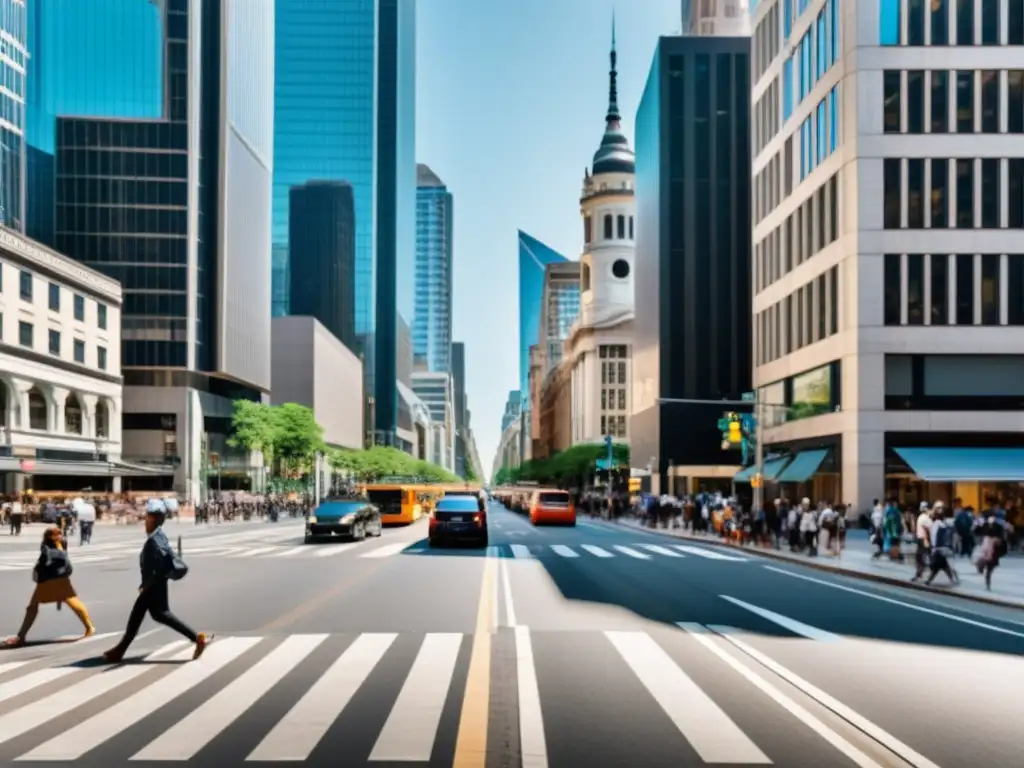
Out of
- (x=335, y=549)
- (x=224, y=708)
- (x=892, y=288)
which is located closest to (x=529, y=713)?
(x=224, y=708)

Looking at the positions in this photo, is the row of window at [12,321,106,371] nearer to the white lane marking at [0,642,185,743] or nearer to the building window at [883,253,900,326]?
the building window at [883,253,900,326]

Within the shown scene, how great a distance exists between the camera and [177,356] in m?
106

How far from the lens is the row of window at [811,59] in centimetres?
5872

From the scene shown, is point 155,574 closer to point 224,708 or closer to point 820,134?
point 224,708

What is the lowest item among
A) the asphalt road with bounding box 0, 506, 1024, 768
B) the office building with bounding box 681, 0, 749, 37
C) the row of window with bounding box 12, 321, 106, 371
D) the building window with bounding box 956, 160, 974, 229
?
the asphalt road with bounding box 0, 506, 1024, 768

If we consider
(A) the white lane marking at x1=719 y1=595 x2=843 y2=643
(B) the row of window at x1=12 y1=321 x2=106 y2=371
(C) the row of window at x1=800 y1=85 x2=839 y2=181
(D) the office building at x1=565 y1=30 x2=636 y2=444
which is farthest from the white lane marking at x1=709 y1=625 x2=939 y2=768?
(D) the office building at x1=565 y1=30 x2=636 y2=444

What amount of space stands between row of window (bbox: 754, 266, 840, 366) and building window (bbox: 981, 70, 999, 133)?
9.54m

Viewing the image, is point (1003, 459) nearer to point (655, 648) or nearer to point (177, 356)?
point (655, 648)

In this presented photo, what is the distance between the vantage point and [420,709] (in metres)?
10.1

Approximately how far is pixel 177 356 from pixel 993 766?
103m

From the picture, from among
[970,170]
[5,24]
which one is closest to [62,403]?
[5,24]

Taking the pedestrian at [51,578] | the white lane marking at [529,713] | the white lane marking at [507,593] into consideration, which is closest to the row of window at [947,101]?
the white lane marking at [507,593]

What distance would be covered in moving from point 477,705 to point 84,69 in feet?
357

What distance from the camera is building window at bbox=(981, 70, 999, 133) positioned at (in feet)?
178
